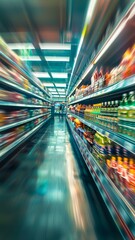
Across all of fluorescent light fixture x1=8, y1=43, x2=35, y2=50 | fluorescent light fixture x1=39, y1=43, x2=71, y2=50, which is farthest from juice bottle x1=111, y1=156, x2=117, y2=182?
fluorescent light fixture x1=8, y1=43, x2=35, y2=50

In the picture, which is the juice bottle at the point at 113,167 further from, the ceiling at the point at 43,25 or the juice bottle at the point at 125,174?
the ceiling at the point at 43,25

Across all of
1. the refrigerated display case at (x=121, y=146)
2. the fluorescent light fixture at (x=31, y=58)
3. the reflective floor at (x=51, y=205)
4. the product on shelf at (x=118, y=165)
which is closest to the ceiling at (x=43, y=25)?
the fluorescent light fixture at (x=31, y=58)

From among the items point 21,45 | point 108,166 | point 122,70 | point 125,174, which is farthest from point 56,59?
point 125,174

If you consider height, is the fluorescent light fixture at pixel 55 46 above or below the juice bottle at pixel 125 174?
above

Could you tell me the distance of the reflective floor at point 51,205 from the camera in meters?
1.00

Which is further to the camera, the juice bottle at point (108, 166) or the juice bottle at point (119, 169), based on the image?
the juice bottle at point (108, 166)

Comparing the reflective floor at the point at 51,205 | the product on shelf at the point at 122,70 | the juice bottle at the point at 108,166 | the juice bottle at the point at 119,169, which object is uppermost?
the product on shelf at the point at 122,70

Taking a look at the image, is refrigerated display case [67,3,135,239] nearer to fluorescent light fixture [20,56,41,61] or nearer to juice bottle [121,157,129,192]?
juice bottle [121,157,129,192]

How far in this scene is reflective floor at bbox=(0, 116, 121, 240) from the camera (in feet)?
3.29

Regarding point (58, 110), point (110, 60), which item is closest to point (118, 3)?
point (110, 60)

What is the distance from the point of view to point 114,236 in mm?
991

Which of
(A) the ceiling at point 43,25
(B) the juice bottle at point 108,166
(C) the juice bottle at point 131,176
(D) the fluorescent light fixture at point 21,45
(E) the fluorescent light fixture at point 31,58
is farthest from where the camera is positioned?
(E) the fluorescent light fixture at point 31,58

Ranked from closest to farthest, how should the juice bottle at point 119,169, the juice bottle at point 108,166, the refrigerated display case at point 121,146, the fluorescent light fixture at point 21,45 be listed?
1. the refrigerated display case at point 121,146
2. the juice bottle at point 119,169
3. the juice bottle at point 108,166
4. the fluorescent light fixture at point 21,45

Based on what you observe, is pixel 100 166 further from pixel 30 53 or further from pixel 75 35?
pixel 30 53
